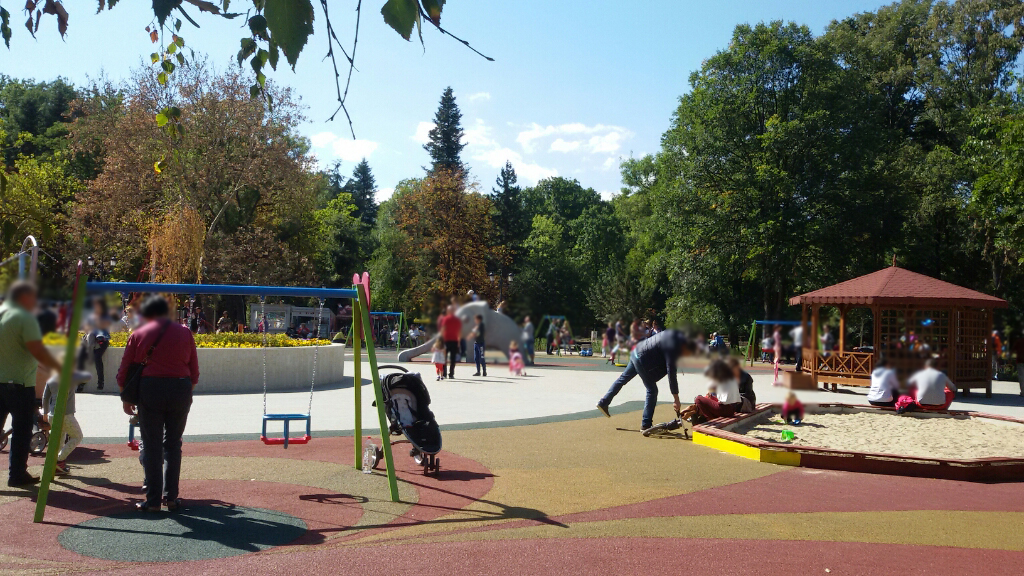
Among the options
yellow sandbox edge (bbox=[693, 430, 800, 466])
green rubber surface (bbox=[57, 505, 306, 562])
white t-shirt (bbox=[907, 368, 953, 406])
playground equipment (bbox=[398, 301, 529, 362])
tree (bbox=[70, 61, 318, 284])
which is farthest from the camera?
tree (bbox=[70, 61, 318, 284])

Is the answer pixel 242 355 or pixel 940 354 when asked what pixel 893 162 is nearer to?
pixel 940 354

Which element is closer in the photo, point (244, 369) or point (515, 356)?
point (515, 356)

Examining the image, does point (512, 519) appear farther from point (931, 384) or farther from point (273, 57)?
point (931, 384)

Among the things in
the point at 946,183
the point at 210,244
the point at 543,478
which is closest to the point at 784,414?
the point at 946,183

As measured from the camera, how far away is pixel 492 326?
4.35ft

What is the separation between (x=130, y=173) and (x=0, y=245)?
32.8 m

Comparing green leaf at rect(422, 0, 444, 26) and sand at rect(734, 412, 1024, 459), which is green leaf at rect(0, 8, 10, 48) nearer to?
green leaf at rect(422, 0, 444, 26)

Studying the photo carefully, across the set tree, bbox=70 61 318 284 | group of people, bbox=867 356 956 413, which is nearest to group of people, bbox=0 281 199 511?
group of people, bbox=867 356 956 413

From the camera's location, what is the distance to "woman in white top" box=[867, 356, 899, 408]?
103cm

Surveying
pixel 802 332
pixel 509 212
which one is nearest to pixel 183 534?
pixel 509 212

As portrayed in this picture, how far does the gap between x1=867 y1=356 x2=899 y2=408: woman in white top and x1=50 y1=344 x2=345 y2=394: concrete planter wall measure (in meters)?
20.5

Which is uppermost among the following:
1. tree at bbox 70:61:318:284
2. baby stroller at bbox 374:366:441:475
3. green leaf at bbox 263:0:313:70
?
tree at bbox 70:61:318:284

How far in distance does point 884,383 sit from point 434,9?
6.10 feet

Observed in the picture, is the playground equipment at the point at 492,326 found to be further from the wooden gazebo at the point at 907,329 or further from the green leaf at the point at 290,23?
the green leaf at the point at 290,23
